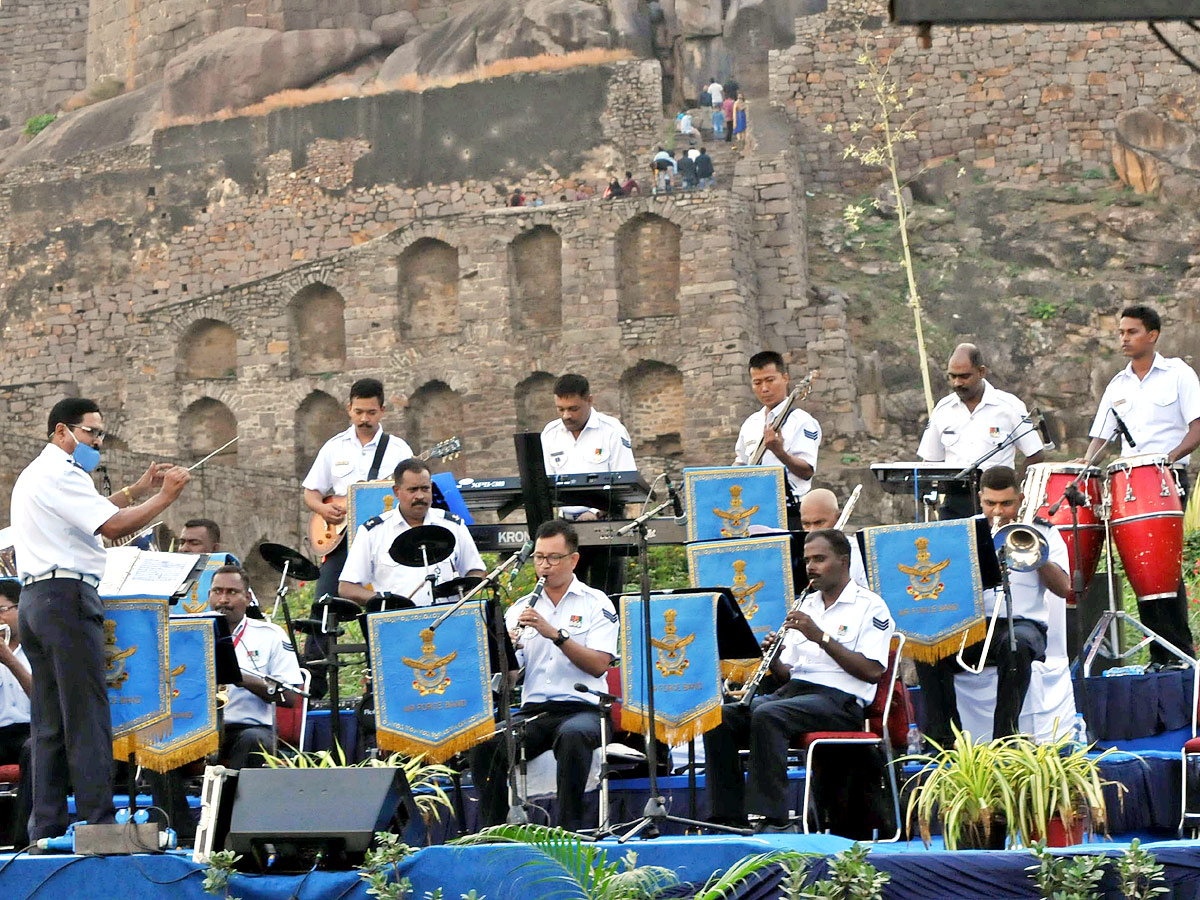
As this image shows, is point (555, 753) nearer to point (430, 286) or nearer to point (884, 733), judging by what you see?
point (884, 733)

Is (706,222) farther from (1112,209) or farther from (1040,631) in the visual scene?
(1040,631)

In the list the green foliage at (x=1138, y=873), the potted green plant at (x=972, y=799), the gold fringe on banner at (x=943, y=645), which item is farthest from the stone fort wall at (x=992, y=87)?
the green foliage at (x=1138, y=873)

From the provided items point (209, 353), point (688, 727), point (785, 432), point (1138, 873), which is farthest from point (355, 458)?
point (209, 353)

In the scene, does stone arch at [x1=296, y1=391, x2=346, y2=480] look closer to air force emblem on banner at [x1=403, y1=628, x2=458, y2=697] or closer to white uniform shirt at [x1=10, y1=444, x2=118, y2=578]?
air force emblem on banner at [x1=403, y1=628, x2=458, y2=697]

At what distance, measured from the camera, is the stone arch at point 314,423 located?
34.9 meters

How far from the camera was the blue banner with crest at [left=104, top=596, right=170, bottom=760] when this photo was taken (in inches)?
359

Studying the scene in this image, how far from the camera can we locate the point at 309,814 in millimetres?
7789

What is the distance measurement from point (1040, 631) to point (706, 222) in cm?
2253

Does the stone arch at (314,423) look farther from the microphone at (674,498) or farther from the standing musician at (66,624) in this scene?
the standing musician at (66,624)

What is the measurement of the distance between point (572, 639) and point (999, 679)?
85.9 inches

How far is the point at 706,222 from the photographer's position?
105 feet

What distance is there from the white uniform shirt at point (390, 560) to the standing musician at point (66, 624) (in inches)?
96.6

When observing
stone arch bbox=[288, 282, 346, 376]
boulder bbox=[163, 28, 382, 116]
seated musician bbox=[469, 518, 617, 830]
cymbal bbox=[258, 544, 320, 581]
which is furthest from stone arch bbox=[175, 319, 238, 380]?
seated musician bbox=[469, 518, 617, 830]

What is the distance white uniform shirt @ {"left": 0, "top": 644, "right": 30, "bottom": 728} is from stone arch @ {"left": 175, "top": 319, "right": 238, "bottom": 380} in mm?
26071
